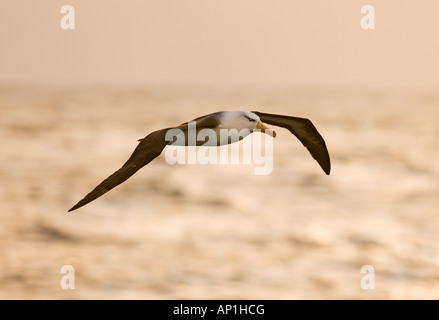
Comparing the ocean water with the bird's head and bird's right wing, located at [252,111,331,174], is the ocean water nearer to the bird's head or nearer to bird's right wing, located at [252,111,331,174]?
bird's right wing, located at [252,111,331,174]

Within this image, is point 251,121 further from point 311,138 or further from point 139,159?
point 311,138

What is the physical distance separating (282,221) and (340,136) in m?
56.2

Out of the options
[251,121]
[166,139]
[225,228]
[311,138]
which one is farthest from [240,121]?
[225,228]

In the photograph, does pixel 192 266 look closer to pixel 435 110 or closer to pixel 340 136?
pixel 340 136

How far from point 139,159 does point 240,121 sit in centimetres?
74

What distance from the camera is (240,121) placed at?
5082mm

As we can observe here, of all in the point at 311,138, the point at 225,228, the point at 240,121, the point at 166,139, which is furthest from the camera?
the point at 225,228

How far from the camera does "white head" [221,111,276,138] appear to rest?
4920mm

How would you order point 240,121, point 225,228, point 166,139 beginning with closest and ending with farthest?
1. point 166,139
2. point 240,121
3. point 225,228

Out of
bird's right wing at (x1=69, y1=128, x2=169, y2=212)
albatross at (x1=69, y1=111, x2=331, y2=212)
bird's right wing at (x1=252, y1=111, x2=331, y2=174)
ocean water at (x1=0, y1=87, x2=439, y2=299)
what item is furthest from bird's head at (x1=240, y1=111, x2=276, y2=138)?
ocean water at (x1=0, y1=87, x2=439, y2=299)

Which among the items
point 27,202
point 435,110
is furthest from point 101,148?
point 435,110

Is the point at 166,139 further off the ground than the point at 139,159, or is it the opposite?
the point at 166,139

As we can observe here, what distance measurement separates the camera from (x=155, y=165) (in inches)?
3292

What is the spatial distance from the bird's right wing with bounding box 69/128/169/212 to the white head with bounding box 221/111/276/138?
0.42 m
